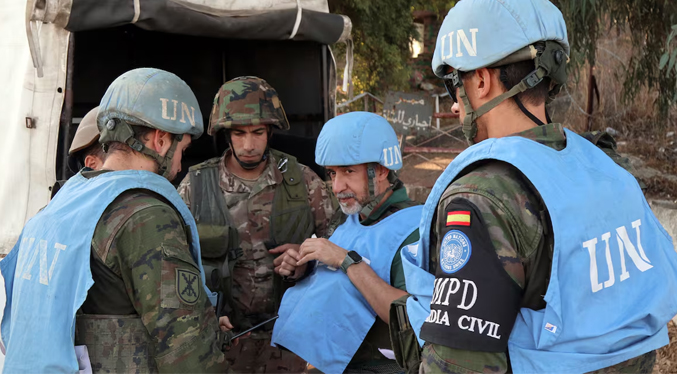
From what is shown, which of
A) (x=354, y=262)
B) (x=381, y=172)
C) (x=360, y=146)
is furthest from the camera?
(x=381, y=172)

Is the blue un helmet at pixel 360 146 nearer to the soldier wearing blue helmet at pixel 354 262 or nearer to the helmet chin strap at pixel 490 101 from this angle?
the soldier wearing blue helmet at pixel 354 262

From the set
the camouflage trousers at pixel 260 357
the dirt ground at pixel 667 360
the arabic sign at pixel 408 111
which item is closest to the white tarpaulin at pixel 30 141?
the camouflage trousers at pixel 260 357

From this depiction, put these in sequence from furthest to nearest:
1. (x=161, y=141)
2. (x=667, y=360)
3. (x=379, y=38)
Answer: (x=379, y=38)
(x=667, y=360)
(x=161, y=141)

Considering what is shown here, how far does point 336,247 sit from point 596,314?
1.31 metres

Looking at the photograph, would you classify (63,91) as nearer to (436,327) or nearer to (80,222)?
(80,222)

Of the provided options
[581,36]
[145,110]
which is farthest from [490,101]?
[581,36]

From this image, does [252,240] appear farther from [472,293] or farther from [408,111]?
[408,111]

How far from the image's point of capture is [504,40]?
1566 millimetres

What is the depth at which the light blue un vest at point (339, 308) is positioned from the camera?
8.28ft

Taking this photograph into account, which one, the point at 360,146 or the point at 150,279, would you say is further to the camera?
the point at 360,146

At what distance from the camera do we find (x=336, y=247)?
8.55 ft

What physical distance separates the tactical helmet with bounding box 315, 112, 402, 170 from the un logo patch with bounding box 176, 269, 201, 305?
3.06 feet

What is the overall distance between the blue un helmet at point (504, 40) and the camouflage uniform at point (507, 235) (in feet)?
0.83

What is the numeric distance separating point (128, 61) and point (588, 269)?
16.3 ft
